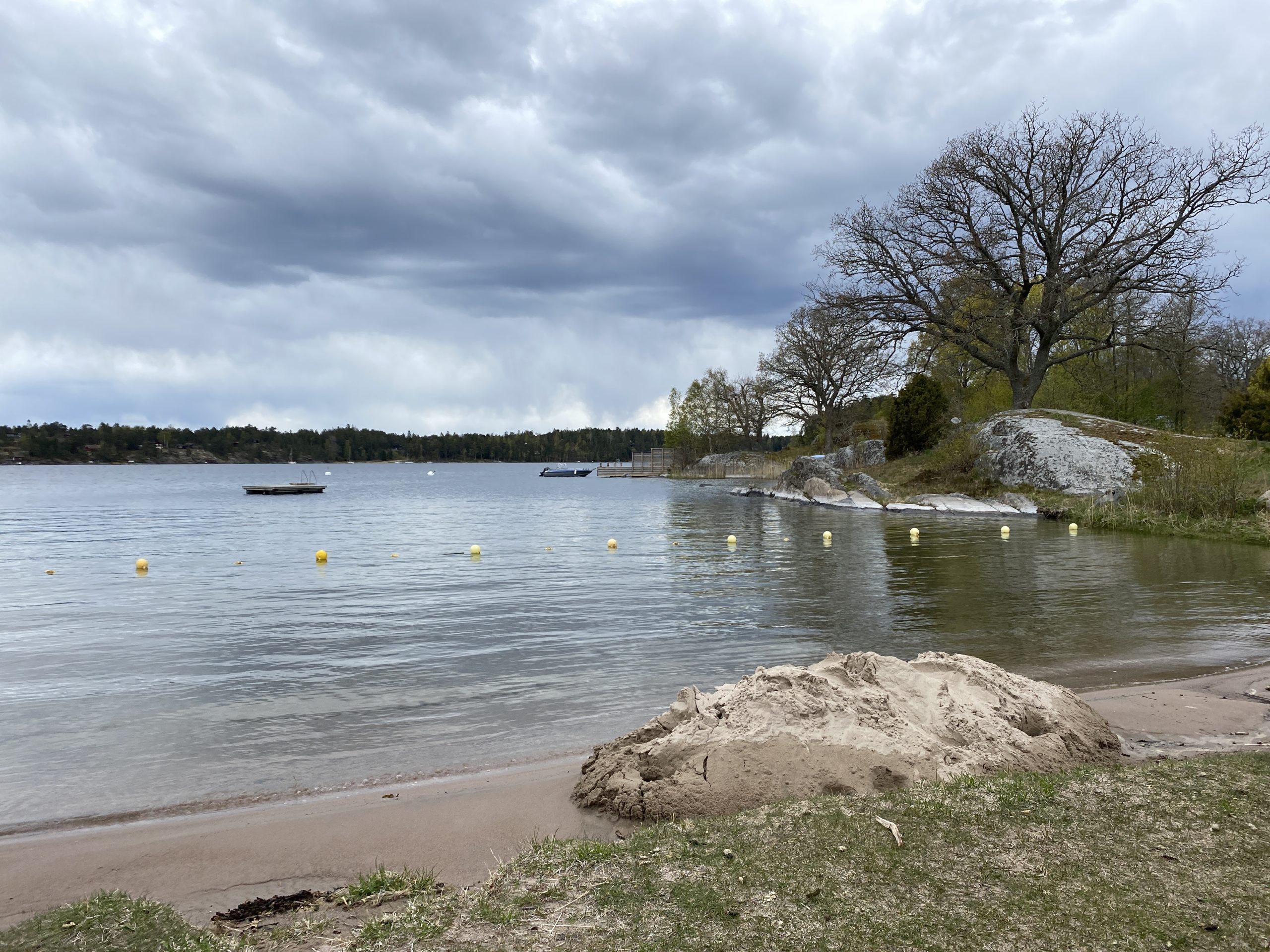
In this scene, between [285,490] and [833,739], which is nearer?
[833,739]

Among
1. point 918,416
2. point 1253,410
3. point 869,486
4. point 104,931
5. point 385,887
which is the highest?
point 918,416

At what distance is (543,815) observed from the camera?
4590mm

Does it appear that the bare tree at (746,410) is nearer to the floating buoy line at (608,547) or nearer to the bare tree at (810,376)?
the bare tree at (810,376)

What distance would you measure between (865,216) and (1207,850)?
106 ft

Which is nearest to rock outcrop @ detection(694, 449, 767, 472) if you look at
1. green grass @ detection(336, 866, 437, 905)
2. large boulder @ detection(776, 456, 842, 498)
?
large boulder @ detection(776, 456, 842, 498)

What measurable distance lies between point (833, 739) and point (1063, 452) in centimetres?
2838

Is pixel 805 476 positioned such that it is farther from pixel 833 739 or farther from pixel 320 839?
pixel 320 839

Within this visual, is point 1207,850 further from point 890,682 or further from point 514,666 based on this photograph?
point 514,666

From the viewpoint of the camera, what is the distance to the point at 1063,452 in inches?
1129

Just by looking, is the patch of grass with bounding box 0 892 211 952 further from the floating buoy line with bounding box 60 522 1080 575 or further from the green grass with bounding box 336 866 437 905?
the floating buoy line with bounding box 60 522 1080 575

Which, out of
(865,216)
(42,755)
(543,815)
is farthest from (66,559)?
(865,216)

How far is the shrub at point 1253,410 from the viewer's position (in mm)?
31234

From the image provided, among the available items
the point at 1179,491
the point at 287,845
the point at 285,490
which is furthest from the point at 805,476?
the point at 287,845

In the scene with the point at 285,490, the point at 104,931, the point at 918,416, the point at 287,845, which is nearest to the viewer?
the point at 104,931
